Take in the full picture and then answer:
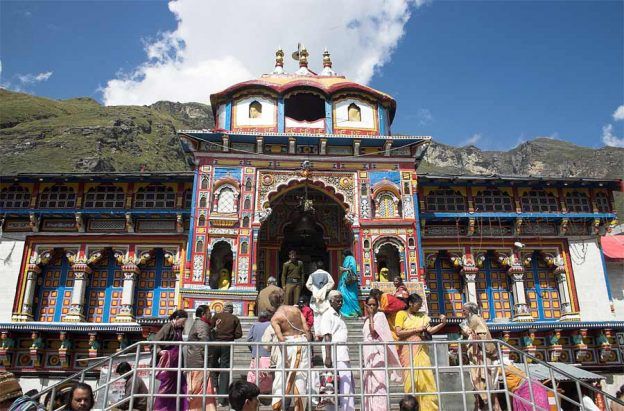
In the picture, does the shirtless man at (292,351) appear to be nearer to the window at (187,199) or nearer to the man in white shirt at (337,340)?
the man in white shirt at (337,340)

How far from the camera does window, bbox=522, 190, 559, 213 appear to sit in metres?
18.6

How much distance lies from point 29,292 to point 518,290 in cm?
1670

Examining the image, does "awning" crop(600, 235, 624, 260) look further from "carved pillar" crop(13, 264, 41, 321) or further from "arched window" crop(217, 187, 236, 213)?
"carved pillar" crop(13, 264, 41, 321)

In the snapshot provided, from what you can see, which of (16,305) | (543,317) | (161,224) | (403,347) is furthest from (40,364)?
(543,317)

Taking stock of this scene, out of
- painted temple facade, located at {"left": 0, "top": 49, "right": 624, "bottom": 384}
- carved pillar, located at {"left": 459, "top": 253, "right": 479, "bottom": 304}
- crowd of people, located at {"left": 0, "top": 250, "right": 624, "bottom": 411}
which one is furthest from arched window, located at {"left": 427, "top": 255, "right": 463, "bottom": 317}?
crowd of people, located at {"left": 0, "top": 250, "right": 624, "bottom": 411}

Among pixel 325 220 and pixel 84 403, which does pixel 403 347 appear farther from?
pixel 325 220

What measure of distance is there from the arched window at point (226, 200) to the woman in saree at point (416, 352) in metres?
8.80

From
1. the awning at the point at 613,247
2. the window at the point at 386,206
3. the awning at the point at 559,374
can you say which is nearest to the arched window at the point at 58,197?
the window at the point at 386,206

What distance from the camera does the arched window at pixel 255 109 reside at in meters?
17.4

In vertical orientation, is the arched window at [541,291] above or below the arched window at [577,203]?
below

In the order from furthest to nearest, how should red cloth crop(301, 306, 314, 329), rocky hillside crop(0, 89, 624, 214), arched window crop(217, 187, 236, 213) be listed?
rocky hillside crop(0, 89, 624, 214) → arched window crop(217, 187, 236, 213) → red cloth crop(301, 306, 314, 329)

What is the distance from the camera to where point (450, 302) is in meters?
18.1

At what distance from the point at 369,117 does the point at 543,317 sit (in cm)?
933

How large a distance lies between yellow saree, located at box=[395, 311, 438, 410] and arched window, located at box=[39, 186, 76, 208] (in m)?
13.7
